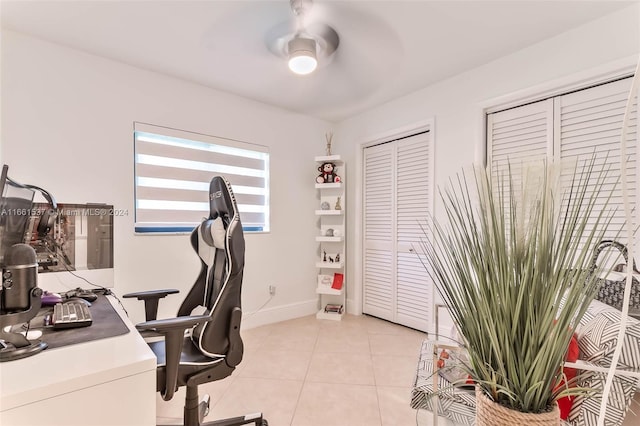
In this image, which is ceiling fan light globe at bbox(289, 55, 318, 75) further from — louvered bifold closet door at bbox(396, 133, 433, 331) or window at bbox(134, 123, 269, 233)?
louvered bifold closet door at bbox(396, 133, 433, 331)

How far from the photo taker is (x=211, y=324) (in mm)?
1377

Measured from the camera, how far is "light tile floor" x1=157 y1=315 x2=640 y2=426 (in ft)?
5.89

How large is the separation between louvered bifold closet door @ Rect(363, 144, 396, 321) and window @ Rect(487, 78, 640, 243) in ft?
3.83

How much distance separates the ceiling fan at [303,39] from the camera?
6.53ft

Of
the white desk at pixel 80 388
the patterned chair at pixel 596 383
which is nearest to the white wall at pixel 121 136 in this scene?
the white desk at pixel 80 388

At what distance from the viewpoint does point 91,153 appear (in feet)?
7.89

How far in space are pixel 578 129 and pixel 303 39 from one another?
2075 millimetres

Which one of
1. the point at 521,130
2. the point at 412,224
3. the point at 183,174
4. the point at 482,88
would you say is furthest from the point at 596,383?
the point at 183,174

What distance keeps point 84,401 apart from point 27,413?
110mm

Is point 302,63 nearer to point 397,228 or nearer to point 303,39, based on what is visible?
point 303,39

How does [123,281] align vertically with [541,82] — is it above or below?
below

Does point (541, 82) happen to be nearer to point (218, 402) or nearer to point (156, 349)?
point (156, 349)

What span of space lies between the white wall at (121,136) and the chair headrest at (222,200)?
4.56ft

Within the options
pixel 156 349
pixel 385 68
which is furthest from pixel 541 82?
pixel 156 349
